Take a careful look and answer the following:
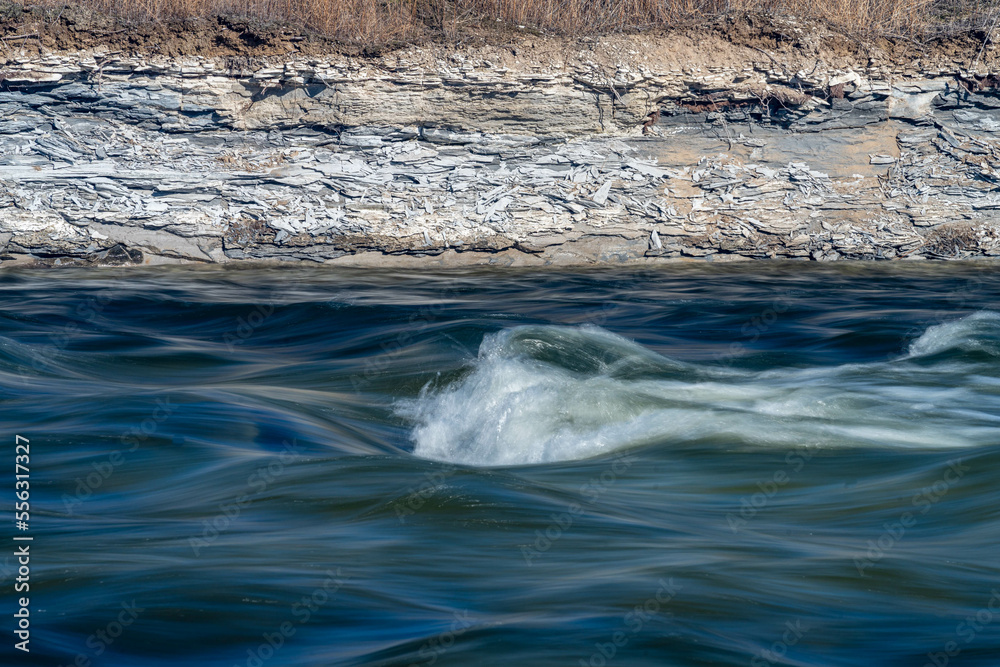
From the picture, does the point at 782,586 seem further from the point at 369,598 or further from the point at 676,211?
the point at 676,211

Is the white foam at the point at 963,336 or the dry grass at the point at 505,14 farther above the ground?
the dry grass at the point at 505,14

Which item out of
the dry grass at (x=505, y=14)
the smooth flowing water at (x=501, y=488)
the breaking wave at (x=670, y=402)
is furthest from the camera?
the dry grass at (x=505, y=14)

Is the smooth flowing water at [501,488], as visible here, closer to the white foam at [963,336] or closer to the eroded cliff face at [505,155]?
the white foam at [963,336]

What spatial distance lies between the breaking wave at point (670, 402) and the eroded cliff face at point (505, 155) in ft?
12.5

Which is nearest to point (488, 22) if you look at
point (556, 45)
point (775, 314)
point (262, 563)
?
point (556, 45)

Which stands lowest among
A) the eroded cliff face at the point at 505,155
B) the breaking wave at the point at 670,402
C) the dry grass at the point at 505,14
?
A: the breaking wave at the point at 670,402

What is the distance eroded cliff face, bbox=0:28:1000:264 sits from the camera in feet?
29.2

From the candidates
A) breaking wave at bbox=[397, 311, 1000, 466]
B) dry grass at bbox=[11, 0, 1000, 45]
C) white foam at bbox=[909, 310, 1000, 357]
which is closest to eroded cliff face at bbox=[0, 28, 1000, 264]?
dry grass at bbox=[11, 0, 1000, 45]

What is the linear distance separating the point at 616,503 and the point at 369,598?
112 cm

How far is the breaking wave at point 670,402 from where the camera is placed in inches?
159

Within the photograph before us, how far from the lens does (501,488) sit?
3154mm

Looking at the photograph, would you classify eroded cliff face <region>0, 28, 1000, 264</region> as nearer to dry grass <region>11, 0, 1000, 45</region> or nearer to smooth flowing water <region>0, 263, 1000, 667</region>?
dry grass <region>11, 0, 1000, 45</region>

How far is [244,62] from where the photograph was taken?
8906mm

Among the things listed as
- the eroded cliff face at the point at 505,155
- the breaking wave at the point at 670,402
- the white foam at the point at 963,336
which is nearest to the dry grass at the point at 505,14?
the eroded cliff face at the point at 505,155
